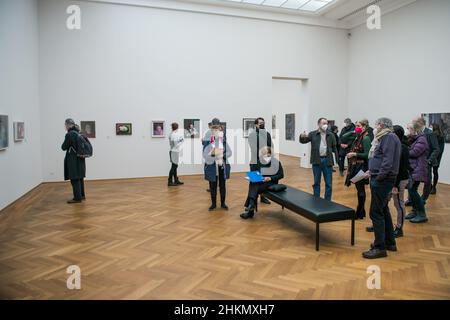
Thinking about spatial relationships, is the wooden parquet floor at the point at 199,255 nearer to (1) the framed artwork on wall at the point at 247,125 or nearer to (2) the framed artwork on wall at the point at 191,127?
(2) the framed artwork on wall at the point at 191,127

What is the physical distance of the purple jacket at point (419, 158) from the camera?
5.54 metres

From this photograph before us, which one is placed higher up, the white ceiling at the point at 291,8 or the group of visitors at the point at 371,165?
the white ceiling at the point at 291,8

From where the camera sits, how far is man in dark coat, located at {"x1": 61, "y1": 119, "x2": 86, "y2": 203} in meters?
7.67

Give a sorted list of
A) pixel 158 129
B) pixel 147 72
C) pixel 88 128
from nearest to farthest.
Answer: pixel 88 128, pixel 147 72, pixel 158 129

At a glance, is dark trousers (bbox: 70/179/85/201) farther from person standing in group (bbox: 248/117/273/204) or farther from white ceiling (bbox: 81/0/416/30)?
white ceiling (bbox: 81/0/416/30)

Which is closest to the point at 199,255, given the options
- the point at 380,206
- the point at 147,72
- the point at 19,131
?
the point at 380,206

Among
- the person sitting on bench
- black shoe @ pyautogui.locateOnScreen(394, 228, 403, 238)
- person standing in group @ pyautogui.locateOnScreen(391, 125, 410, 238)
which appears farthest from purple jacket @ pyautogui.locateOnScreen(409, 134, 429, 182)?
the person sitting on bench

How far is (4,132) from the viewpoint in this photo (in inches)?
278

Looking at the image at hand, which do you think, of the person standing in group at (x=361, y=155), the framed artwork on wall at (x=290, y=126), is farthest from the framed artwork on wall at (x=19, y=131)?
the framed artwork on wall at (x=290, y=126)

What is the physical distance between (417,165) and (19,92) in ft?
29.9

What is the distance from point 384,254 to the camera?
4453 millimetres

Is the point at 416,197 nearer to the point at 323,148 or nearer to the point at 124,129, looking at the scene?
the point at 323,148

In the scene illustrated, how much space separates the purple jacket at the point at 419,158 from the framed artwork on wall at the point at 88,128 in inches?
363

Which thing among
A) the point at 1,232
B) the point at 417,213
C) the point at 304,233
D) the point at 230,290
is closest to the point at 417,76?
the point at 417,213
